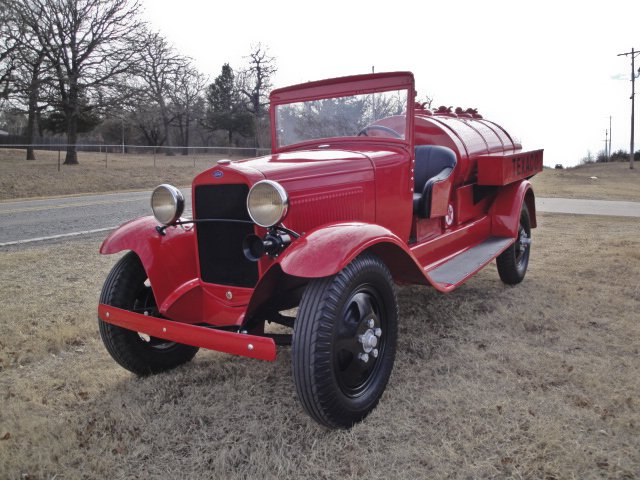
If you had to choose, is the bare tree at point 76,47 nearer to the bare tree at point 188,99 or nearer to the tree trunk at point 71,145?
the tree trunk at point 71,145

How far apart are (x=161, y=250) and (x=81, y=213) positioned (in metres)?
8.40

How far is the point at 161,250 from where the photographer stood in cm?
308

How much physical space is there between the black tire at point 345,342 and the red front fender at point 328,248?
10 centimetres

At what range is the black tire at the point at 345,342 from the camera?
7.59 feet

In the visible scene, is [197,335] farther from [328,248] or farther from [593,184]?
[593,184]

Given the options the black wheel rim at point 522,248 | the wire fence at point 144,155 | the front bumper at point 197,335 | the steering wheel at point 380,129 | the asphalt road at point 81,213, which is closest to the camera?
the front bumper at point 197,335

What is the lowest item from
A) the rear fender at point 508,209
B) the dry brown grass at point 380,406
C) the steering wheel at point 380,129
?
the dry brown grass at point 380,406

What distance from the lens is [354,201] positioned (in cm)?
325

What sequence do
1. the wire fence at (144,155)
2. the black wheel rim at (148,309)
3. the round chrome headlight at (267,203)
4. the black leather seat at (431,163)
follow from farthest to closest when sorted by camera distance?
1. the wire fence at (144,155)
2. the black leather seat at (431,163)
3. the black wheel rim at (148,309)
4. the round chrome headlight at (267,203)

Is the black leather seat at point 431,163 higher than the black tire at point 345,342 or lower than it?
higher

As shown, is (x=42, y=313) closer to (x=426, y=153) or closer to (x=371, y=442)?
(x=371, y=442)

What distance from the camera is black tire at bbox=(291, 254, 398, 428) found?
231 cm

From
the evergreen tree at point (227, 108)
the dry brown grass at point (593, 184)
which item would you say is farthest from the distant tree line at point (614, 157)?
the evergreen tree at point (227, 108)

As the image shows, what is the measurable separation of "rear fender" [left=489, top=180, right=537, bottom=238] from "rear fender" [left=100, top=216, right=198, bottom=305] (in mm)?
3321
